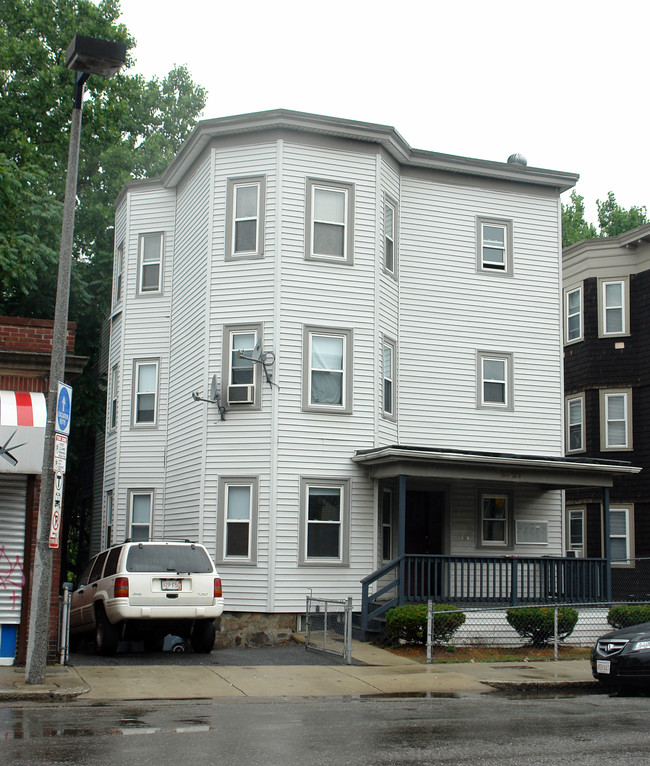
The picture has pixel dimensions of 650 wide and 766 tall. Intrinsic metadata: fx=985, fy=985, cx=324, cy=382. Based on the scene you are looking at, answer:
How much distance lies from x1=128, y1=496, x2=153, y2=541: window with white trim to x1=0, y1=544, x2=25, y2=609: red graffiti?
9774 mm

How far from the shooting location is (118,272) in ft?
88.1

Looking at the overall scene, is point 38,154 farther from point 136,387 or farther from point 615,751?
point 615,751

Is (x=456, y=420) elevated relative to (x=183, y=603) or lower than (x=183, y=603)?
elevated

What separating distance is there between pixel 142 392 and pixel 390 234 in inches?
293

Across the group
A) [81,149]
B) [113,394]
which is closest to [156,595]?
[113,394]

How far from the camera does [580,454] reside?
101 ft

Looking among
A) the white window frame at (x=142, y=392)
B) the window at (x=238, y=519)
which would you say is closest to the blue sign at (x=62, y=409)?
the window at (x=238, y=519)

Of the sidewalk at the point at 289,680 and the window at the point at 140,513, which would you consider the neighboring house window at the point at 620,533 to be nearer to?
Result: the sidewalk at the point at 289,680

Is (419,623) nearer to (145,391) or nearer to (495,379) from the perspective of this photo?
(495,379)

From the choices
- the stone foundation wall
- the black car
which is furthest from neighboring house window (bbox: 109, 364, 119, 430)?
the black car

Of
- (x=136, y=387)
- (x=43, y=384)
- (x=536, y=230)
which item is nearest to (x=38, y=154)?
(x=136, y=387)

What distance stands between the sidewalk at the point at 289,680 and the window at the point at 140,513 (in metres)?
9.39

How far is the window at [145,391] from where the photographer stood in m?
24.8

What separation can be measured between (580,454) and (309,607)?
1434cm
